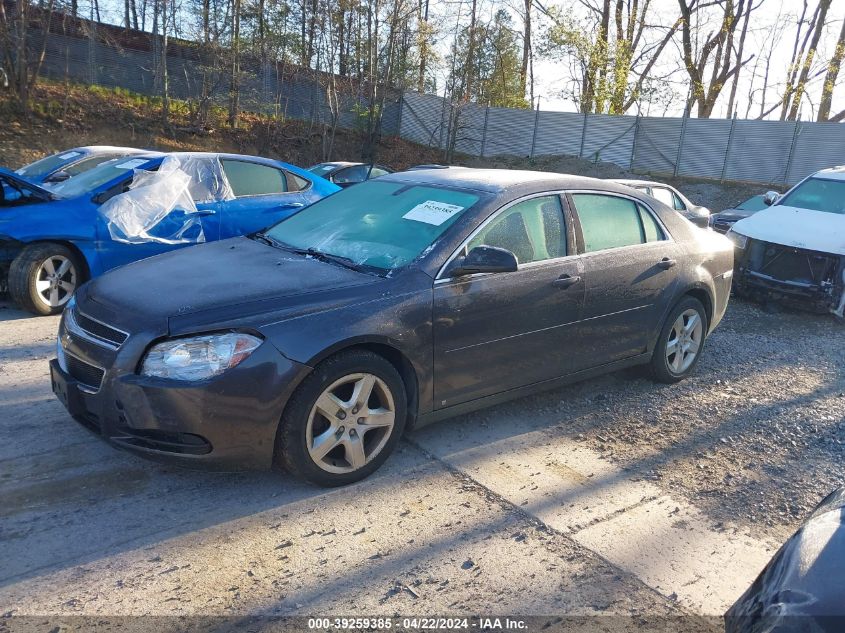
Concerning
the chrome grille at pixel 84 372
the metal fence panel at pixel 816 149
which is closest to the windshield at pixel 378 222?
the chrome grille at pixel 84 372

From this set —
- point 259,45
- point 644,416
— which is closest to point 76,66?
point 259,45

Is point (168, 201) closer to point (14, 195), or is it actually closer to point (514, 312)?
point (14, 195)

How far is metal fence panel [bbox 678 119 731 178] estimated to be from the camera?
77.8ft

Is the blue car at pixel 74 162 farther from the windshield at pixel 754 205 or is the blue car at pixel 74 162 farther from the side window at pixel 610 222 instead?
the windshield at pixel 754 205

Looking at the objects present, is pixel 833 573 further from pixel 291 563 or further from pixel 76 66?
pixel 76 66

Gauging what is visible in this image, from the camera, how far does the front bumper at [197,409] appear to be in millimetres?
3100

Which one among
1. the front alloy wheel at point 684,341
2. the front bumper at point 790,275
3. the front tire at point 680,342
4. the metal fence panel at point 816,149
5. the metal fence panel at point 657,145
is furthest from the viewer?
the metal fence panel at point 657,145

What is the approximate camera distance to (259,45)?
2214 cm

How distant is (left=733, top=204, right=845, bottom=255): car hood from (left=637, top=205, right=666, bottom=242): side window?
Result: 11.9ft

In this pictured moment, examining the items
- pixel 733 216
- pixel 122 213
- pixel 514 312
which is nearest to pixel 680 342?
pixel 514 312

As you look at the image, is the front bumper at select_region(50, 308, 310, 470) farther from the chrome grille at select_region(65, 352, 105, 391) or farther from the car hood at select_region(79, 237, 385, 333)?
the car hood at select_region(79, 237, 385, 333)

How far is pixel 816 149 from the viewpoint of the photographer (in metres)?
21.8

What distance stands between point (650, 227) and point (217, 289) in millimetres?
3236

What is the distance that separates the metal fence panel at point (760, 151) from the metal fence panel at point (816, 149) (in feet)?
0.88
